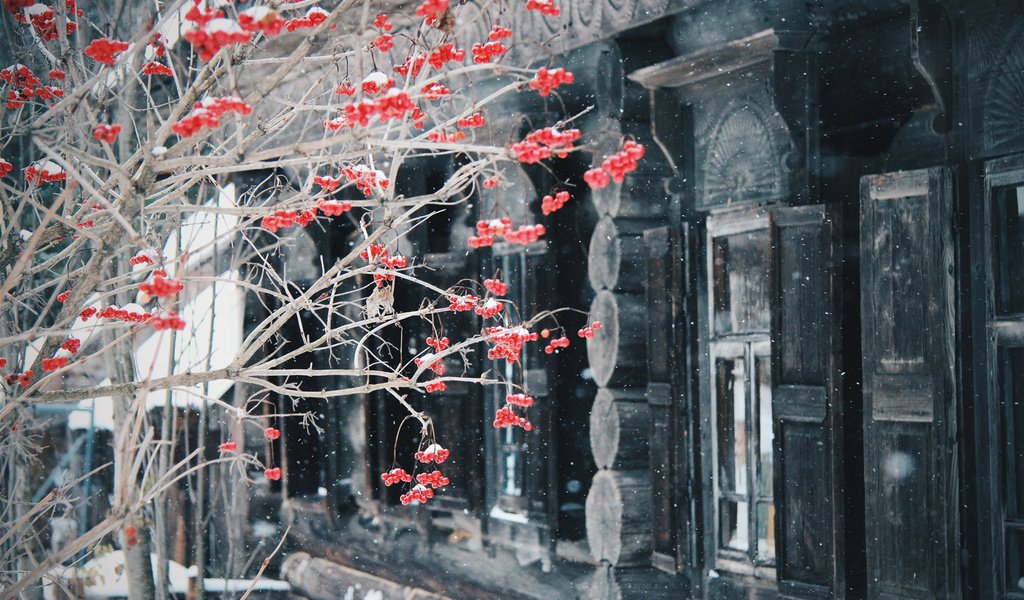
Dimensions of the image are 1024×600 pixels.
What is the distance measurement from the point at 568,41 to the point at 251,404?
5616 mm

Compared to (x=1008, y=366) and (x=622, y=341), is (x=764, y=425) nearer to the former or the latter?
(x=622, y=341)

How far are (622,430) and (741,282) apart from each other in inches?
45.0

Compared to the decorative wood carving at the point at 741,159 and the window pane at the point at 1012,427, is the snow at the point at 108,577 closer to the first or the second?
the decorative wood carving at the point at 741,159

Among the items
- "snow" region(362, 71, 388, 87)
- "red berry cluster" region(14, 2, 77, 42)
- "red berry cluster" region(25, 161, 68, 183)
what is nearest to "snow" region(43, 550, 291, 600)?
"red berry cluster" region(25, 161, 68, 183)

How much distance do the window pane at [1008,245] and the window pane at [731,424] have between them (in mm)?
1614

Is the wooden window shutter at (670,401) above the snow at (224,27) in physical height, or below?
below

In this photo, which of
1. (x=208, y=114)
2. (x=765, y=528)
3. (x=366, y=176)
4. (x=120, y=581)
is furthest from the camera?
(x=120, y=581)

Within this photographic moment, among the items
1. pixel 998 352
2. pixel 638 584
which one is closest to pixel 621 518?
pixel 638 584

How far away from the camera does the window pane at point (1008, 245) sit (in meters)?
4.57

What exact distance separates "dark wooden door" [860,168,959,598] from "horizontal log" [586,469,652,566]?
1.77m

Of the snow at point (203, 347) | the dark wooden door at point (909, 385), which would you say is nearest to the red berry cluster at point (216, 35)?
the dark wooden door at point (909, 385)

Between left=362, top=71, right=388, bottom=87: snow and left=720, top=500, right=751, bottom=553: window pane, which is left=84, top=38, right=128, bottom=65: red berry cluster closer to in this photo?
left=362, top=71, right=388, bottom=87: snow

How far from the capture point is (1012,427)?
4535 millimetres

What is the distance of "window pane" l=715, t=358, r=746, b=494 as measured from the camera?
19.6ft
